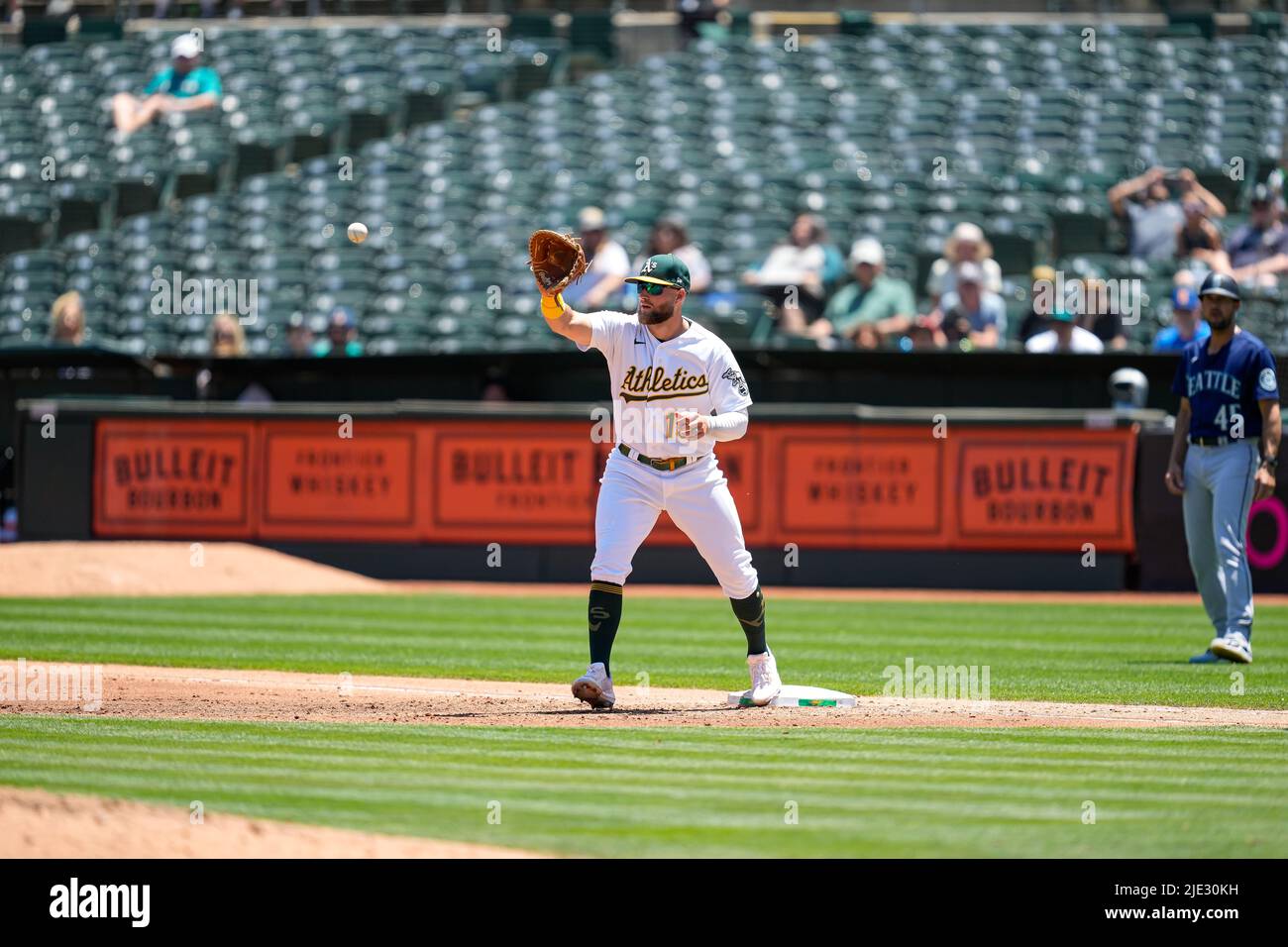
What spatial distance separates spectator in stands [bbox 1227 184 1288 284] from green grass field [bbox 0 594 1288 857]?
776 cm

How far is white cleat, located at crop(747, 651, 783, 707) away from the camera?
897 centimetres

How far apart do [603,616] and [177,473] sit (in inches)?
461

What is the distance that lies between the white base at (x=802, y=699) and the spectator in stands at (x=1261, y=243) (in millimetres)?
11874

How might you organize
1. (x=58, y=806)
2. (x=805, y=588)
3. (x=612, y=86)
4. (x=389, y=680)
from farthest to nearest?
1. (x=612, y=86)
2. (x=805, y=588)
3. (x=389, y=680)
4. (x=58, y=806)

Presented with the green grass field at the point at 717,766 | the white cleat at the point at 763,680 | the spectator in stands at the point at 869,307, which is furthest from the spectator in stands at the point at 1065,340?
the white cleat at the point at 763,680

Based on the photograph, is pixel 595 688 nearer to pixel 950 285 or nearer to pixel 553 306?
pixel 553 306

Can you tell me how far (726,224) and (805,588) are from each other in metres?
6.29

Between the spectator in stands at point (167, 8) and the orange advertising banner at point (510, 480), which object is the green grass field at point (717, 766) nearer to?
the orange advertising banner at point (510, 480)

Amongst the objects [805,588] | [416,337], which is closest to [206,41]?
[416,337]

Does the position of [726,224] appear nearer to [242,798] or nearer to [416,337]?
[416,337]

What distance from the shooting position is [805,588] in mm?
18328

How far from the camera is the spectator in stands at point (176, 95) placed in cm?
2719

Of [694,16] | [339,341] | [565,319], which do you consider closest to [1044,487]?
[339,341]

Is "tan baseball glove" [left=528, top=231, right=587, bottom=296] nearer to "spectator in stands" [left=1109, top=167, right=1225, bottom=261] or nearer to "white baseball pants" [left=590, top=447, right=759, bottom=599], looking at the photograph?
"white baseball pants" [left=590, top=447, right=759, bottom=599]
